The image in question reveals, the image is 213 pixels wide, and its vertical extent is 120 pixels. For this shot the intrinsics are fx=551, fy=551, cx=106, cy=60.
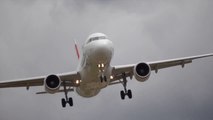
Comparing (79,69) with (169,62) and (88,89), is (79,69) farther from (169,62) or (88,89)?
(169,62)

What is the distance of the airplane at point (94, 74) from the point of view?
41156mm

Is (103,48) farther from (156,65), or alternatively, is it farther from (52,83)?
(156,65)

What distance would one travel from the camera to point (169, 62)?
47281 millimetres

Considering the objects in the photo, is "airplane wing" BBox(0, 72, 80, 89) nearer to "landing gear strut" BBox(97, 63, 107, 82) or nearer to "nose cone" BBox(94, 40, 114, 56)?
"landing gear strut" BBox(97, 63, 107, 82)

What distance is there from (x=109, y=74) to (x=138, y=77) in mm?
2430

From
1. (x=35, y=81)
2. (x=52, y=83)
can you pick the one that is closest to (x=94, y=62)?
(x=52, y=83)

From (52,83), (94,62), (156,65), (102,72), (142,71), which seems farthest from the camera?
(156,65)

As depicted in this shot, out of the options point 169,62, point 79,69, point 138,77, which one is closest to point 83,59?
point 79,69

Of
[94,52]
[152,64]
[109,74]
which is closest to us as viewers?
Answer: [94,52]

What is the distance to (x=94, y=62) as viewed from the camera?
136 feet

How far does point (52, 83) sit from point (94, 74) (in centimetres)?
365

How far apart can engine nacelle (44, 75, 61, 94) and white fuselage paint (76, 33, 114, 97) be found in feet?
6.48

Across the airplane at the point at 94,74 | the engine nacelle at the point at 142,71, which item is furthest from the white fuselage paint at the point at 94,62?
the engine nacelle at the point at 142,71

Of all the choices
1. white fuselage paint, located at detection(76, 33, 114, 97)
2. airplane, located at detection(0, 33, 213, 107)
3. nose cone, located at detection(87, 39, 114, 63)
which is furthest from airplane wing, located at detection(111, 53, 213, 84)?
nose cone, located at detection(87, 39, 114, 63)
